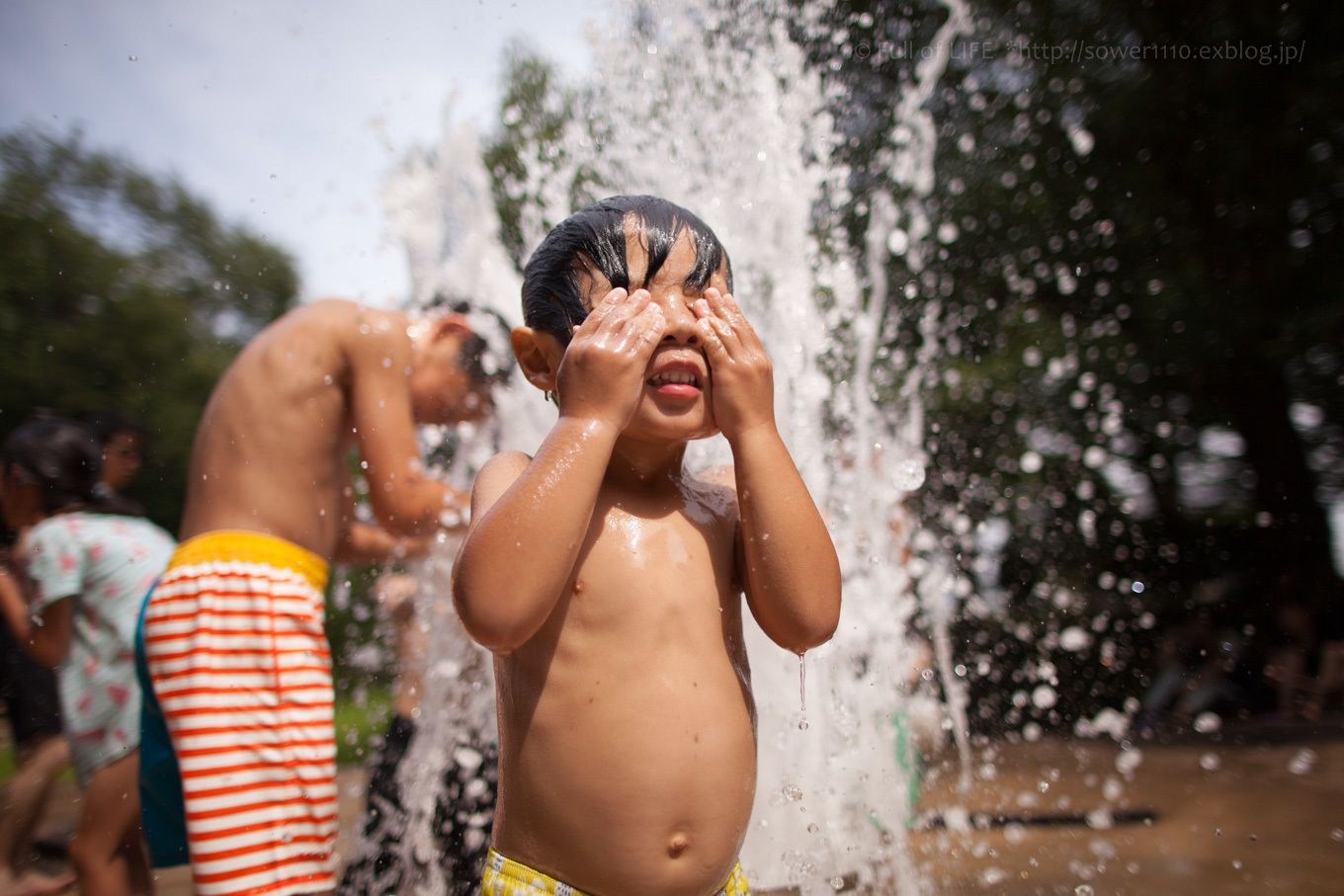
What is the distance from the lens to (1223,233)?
22.5 feet

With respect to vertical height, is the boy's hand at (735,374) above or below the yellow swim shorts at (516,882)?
above

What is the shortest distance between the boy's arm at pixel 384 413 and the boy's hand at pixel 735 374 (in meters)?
1.24

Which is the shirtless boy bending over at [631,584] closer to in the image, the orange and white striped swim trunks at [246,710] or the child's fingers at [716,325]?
the child's fingers at [716,325]

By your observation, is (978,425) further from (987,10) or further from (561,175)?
(561,175)

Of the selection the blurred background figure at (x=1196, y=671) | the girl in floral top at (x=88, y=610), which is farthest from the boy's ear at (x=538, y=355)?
the blurred background figure at (x=1196, y=671)

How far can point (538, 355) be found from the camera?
137 centimetres

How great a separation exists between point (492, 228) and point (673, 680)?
2821 millimetres

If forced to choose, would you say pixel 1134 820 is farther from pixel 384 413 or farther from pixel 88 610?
pixel 88 610

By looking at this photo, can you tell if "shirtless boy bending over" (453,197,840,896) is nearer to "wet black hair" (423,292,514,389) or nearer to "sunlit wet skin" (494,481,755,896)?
"sunlit wet skin" (494,481,755,896)

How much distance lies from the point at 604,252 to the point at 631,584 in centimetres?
51

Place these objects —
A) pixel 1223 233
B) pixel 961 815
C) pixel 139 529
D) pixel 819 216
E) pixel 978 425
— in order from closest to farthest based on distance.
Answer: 1. pixel 139 529
2. pixel 961 815
3. pixel 819 216
4. pixel 1223 233
5. pixel 978 425

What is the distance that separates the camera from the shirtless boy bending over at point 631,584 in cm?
111

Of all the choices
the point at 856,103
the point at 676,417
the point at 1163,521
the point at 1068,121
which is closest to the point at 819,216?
the point at 856,103

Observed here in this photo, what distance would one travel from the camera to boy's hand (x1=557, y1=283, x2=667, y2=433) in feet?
3.69
